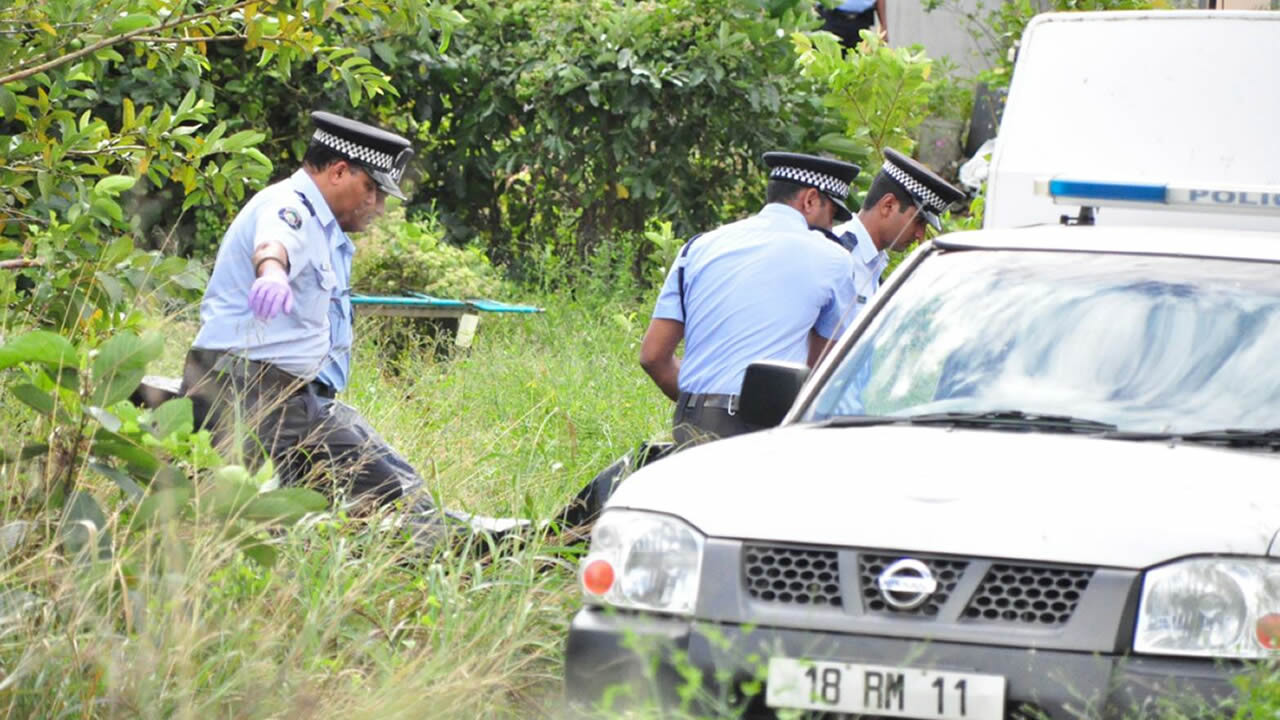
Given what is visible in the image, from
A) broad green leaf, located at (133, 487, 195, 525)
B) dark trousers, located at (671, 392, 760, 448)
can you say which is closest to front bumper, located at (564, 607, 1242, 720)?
broad green leaf, located at (133, 487, 195, 525)

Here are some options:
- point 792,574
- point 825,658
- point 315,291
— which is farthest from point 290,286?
point 825,658

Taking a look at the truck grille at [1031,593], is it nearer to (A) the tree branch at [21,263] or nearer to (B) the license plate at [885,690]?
(B) the license plate at [885,690]

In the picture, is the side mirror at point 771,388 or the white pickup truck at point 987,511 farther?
the side mirror at point 771,388

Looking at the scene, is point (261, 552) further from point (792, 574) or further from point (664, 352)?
point (664, 352)

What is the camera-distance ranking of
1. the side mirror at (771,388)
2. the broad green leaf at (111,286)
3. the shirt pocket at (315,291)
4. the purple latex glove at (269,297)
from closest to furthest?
the side mirror at (771,388) → the broad green leaf at (111,286) → the purple latex glove at (269,297) → the shirt pocket at (315,291)

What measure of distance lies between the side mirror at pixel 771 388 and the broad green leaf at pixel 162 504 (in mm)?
1520

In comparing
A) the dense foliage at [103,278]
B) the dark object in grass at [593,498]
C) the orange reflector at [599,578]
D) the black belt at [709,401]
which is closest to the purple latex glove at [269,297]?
the dense foliage at [103,278]

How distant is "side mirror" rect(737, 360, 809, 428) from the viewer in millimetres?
5047

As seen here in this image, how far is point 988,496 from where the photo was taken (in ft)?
12.6

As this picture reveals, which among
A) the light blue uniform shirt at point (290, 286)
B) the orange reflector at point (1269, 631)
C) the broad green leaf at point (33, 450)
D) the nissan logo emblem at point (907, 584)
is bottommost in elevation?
the light blue uniform shirt at point (290, 286)

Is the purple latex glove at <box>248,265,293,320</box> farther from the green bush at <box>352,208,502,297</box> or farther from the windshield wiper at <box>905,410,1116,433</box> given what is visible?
the green bush at <box>352,208,502,297</box>

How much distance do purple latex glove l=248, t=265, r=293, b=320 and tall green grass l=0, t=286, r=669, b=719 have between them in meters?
0.74

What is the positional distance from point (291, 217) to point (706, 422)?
169 centimetres

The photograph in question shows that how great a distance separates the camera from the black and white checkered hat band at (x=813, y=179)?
7.33 meters
